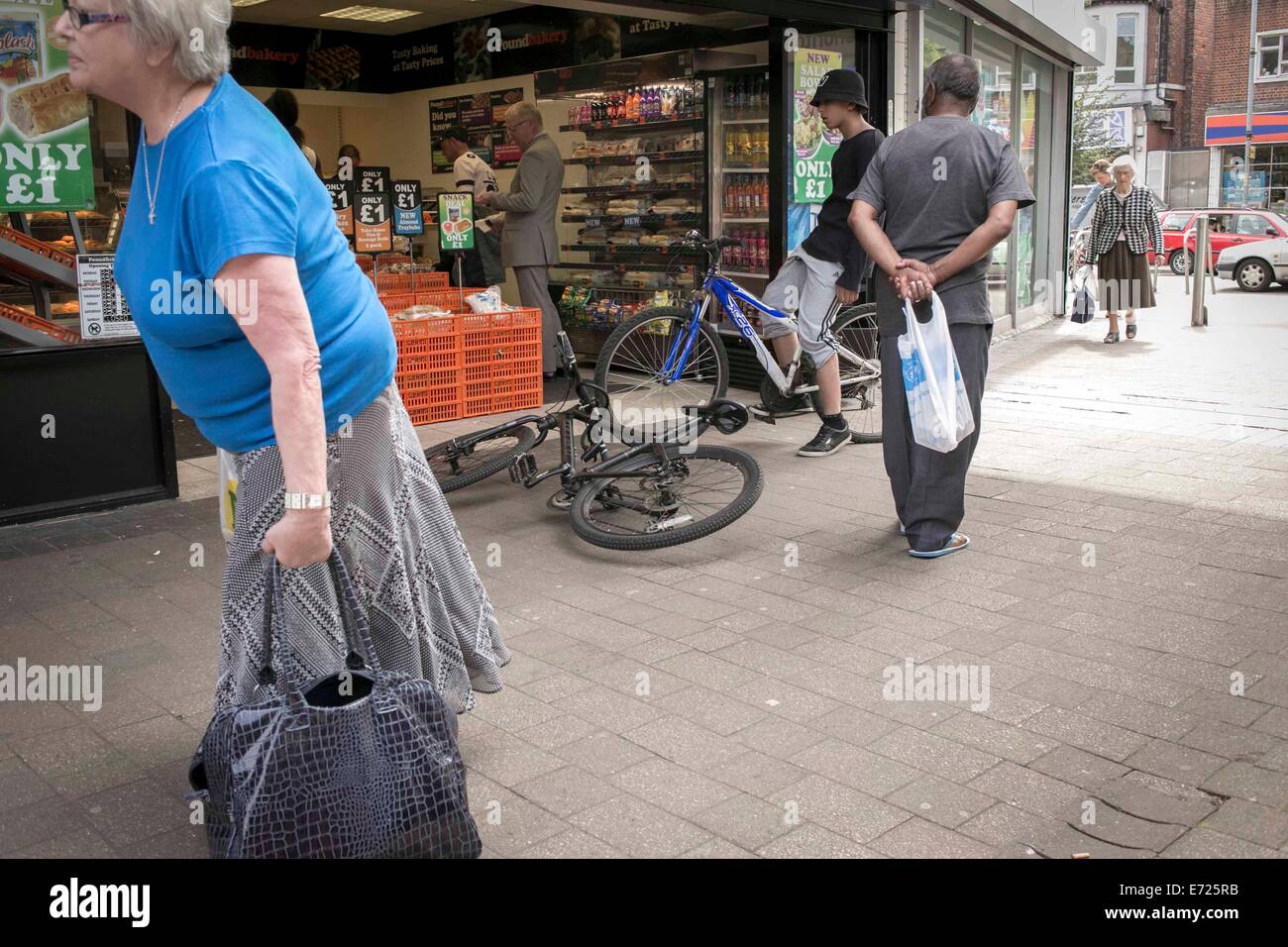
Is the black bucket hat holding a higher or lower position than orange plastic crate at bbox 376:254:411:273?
higher

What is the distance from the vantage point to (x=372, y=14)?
13438 mm

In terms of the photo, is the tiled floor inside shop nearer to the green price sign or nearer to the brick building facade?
the green price sign

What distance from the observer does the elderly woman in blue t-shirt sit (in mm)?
2467

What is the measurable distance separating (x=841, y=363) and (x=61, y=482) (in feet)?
14.9

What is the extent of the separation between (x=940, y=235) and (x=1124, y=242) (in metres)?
8.55

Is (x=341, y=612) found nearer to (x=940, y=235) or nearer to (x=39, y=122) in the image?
(x=940, y=235)

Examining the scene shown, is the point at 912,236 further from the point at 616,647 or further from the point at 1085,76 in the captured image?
the point at 1085,76

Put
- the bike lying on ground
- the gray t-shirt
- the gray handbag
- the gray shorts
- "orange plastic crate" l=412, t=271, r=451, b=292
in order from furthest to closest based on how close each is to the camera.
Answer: "orange plastic crate" l=412, t=271, r=451, b=292 < the gray shorts < the bike lying on ground < the gray t-shirt < the gray handbag

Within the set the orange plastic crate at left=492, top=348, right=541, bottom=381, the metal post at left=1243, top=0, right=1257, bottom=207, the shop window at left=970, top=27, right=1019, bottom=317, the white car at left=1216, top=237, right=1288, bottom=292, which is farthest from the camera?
the metal post at left=1243, top=0, right=1257, bottom=207

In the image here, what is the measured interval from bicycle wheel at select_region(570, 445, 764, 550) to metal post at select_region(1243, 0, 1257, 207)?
125 ft

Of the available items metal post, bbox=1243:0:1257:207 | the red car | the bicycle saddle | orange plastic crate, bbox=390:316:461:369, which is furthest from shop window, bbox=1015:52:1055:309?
metal post, bbox=1243:0:1257:207

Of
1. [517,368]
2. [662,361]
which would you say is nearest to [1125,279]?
[662,361]

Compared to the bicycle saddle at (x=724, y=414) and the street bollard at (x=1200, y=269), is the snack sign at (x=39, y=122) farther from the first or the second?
the street bollard at (x=1200, y=269)

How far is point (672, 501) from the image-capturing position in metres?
5.66
